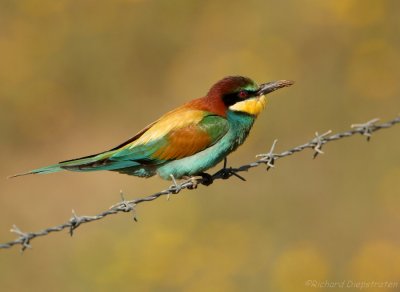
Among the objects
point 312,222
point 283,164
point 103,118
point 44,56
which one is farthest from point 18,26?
point 312,222

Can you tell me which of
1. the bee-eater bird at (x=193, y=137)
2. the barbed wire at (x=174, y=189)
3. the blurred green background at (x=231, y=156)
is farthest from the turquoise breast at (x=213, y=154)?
the blurred green background at (x=231, y=156)

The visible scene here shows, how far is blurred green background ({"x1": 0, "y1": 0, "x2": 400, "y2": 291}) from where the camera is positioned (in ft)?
17.3

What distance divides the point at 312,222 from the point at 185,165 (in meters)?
1.64

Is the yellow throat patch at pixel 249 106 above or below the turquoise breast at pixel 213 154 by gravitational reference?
above

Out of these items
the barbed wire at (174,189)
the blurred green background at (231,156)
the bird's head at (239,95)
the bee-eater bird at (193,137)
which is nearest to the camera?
the barbed wire at (174,189)

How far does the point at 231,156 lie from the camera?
661 cm

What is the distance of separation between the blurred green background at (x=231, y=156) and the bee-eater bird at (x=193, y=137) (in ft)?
4.02

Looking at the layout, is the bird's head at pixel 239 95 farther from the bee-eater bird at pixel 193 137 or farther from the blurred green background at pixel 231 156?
the blurred green background at pixel 231 156

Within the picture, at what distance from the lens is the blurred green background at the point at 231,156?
5281 millimetres

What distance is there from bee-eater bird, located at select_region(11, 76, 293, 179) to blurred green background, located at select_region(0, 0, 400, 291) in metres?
1.22

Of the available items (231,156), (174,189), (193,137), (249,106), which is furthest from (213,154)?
(231,156)

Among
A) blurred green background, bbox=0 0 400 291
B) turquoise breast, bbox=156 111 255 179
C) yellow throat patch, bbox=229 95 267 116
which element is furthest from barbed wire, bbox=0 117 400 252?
blurred green background, bbox=0 0 400 291

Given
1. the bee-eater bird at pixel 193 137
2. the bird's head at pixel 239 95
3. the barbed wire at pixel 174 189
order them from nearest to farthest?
the barbed wire at pixel 174 189 < the bee-eater bird at pixel 193 137 < the bird's head at pixel 239 95

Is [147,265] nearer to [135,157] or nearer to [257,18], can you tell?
[135,157]
